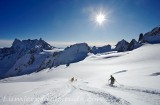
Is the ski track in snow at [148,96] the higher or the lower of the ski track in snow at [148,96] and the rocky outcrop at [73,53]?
the lower

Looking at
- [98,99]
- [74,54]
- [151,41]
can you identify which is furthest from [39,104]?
[74,54]

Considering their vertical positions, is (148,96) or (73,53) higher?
(73,53)

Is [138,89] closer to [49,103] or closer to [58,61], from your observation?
[49,103]

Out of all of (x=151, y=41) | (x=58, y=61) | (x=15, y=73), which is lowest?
(x=15, y=73)

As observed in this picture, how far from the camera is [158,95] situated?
12.5m

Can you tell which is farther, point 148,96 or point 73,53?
point 73,53

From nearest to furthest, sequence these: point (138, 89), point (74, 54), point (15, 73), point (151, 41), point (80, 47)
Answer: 1. point (138, 89)
2. point (151, 41)
3. point (74, 54)
4. point (80, 47)
5. point (15, 73)

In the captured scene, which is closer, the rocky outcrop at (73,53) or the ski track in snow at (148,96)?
the ski track in snow at (148,96)

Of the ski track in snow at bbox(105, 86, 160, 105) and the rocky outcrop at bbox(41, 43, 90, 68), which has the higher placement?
the rocky outcrop at bbox(41, 43, 90, 68)

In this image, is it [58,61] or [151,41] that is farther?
[58,61]

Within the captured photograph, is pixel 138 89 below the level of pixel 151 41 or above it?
below

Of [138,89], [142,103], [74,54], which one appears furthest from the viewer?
[74,54]

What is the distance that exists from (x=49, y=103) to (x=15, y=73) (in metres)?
199

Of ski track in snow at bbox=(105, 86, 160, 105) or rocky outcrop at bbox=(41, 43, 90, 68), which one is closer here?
ski track in snow at bbox=(105, 86, 160, 105)
